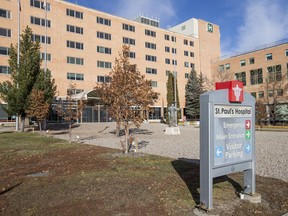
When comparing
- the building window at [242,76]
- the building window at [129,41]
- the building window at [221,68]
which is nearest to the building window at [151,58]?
the building window at [129,41]

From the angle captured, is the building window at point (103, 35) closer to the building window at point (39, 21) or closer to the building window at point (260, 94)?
the building window at point (39, 21)

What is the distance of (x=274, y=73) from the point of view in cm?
4975

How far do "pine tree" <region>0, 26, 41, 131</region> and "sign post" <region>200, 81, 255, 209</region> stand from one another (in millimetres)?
23382

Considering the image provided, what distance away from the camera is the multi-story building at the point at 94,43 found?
136ft

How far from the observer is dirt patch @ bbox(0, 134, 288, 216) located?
15.3 feet

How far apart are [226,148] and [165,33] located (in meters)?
57.6

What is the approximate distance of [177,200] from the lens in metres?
5.11

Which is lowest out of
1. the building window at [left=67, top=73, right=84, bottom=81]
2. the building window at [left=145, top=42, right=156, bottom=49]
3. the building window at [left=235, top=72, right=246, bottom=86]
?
the building window at [left=67, top=73, right=84, bottom=81]

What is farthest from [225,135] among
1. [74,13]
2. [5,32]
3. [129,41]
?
[129,41]

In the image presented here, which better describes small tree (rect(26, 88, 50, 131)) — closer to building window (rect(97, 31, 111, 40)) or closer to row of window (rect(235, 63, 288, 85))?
building window (rect(97, 31, 111, 40))

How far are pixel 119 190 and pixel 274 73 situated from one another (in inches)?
2032

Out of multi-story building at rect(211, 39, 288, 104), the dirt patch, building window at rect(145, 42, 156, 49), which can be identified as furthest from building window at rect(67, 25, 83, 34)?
the dirt patch

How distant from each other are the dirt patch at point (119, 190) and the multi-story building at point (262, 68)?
46.4 metres

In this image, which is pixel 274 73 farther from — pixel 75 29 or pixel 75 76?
pixel 75 29
